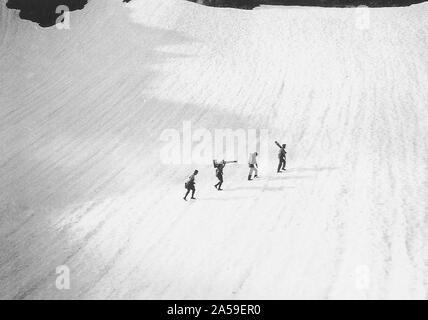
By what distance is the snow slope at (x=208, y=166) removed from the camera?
995 cm

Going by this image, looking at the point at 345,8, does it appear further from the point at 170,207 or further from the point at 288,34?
the point at 170,207

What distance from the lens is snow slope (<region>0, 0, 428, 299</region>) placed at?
9953mm

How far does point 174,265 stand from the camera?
33.7 feet

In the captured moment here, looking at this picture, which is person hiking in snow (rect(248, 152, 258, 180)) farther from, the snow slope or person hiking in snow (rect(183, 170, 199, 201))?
person hiking in snow (rect(183, 170, 199, 201))

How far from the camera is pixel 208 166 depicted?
15984mm

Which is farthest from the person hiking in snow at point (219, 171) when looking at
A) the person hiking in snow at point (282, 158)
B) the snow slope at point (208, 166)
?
the person hiking in snow at point (282, 158)

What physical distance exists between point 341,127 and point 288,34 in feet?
39.7

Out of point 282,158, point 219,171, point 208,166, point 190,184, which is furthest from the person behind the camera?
point 208,166

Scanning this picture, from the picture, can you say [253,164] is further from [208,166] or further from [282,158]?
[208,166]

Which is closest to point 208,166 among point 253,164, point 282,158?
point 253,164

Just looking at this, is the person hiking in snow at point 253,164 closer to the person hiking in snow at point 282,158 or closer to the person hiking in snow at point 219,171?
the person hiking in snow at point 282,158

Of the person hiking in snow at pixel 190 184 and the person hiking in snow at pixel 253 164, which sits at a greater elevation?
the person hiking in snow at pixel 253 164

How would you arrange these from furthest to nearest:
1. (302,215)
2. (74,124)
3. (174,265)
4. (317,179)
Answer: (74,124) → (317,179) → (302,215) → (174,265)

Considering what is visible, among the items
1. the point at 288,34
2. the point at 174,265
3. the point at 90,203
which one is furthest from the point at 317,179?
the point at 288,34
